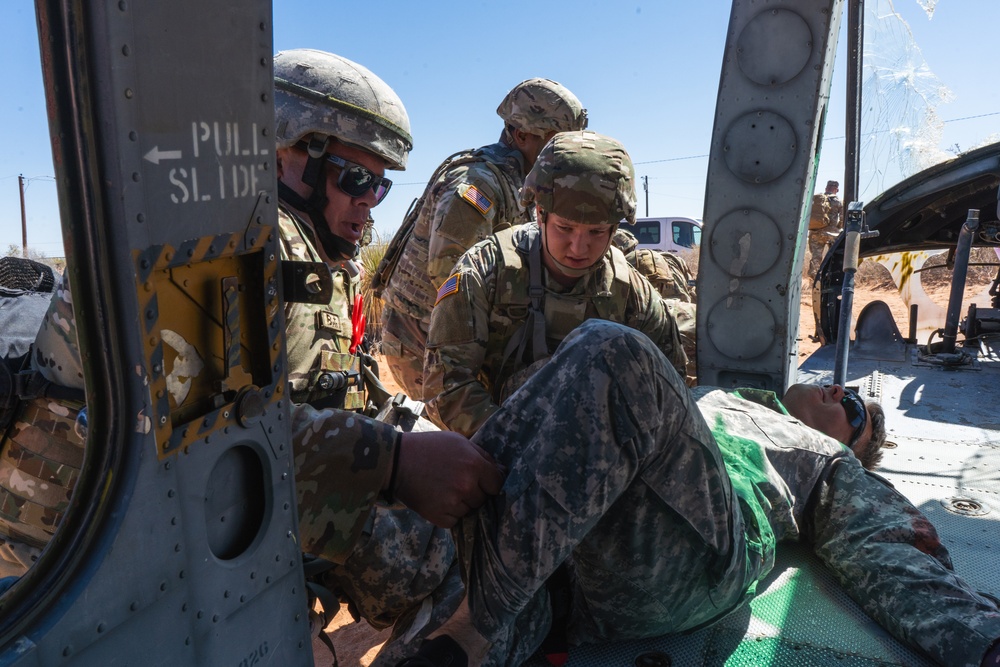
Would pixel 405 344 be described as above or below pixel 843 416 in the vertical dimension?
above

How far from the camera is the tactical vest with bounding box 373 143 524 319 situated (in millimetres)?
4480

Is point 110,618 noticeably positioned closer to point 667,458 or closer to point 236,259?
point 236,259

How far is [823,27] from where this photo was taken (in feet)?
11.5

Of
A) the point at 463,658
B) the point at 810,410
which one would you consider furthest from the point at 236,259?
the point at 810,410

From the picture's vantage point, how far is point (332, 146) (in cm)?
242

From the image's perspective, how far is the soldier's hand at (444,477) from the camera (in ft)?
5.24

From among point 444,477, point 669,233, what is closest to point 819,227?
point 669,233

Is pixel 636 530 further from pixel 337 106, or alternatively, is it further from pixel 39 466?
pixel 337 106

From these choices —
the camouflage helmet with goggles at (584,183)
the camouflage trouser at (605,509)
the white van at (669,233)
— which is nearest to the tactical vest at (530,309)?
the camouflage helmet with goggles at (584,183)

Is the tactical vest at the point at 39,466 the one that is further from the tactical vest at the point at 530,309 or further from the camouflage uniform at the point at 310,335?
the tactical vest at the point at 530,309

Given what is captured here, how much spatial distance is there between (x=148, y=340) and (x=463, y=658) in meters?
1.01

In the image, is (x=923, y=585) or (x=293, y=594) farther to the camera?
(x=923, y=585)

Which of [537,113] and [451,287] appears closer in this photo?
[451,287]

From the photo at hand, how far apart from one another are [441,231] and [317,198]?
184 centimetres
